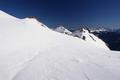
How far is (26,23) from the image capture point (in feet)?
69.4

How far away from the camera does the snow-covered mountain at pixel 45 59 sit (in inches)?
479

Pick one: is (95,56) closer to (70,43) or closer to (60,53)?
(60,53)

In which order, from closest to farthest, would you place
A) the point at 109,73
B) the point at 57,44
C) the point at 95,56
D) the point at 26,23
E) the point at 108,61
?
the point at 109,73, the point at 108,61, the point at 95,56, the point at 57,44, the point at 26,23

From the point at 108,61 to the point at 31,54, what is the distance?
563 cm

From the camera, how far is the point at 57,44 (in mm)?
18641

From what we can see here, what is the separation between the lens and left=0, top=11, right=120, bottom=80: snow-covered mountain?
12.2m

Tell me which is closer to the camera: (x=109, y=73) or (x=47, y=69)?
(x=109, y=73)

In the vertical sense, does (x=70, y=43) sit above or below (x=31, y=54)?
above

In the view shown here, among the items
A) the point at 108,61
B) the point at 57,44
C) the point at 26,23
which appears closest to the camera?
the point at 108,61

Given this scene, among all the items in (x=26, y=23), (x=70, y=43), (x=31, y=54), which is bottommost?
(x=31, y=54)

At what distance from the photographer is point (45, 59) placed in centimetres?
1470

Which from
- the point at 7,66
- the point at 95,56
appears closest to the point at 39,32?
the point at 95,56

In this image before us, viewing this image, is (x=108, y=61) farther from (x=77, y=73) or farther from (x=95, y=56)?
(x=77, y=73)

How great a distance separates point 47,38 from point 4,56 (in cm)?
642
